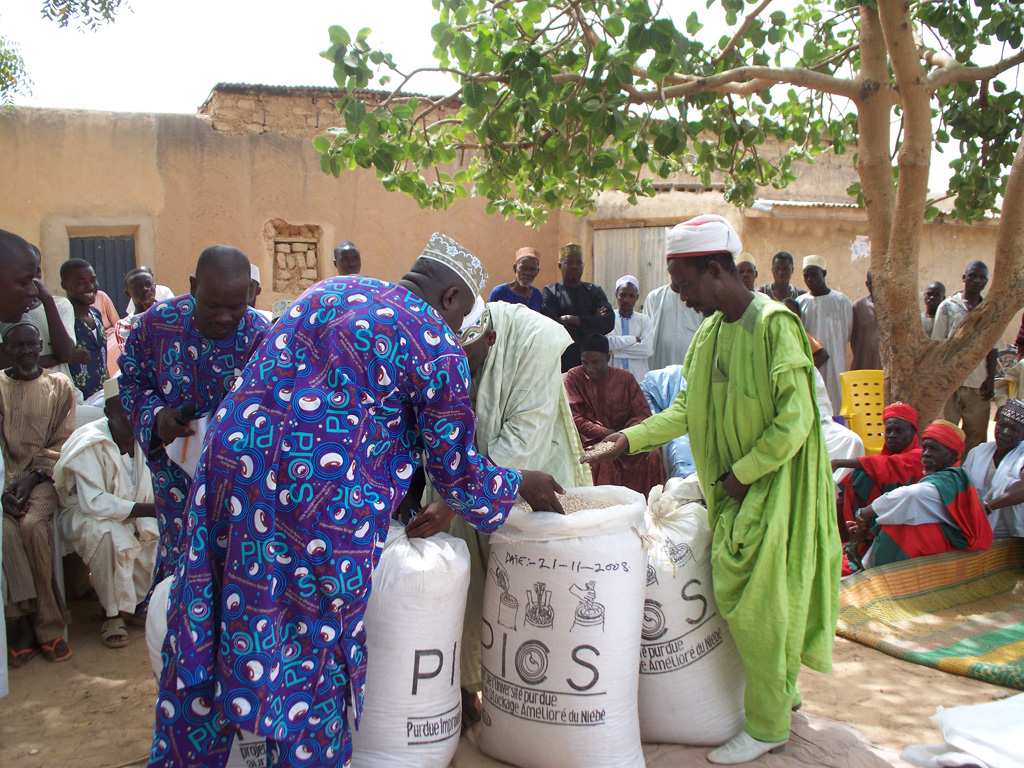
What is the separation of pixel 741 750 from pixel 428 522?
4.68ft

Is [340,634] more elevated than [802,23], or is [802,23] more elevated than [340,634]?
[802,23]

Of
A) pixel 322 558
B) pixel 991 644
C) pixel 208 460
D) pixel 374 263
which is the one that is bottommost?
pixel 991 644

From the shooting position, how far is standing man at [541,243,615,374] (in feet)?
Answer: 23.3

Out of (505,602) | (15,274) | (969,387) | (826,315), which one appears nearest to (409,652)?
(505,602)

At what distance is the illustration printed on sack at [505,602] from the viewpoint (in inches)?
106

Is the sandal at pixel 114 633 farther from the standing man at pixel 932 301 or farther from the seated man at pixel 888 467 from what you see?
the standing man at pixel 932 301

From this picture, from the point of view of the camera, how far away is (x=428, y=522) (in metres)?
2.51

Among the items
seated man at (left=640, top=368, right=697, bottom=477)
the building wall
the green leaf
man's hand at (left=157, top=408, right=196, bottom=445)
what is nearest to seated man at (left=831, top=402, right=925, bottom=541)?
seated man at (left=640, top=368, right=697, bottom=477)

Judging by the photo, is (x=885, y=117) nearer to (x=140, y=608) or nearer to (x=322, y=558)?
(x=322, y=558)

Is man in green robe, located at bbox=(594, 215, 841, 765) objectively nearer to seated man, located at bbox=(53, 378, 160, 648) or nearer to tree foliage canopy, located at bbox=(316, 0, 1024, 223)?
tree foliage canopy, located at bbox=(316, 0, 1024, 223)

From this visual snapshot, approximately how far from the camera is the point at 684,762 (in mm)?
2855

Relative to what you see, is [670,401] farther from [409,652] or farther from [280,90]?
[280,90]

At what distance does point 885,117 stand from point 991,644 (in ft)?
11.2

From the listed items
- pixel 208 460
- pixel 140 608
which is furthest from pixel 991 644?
pixel 140 608
